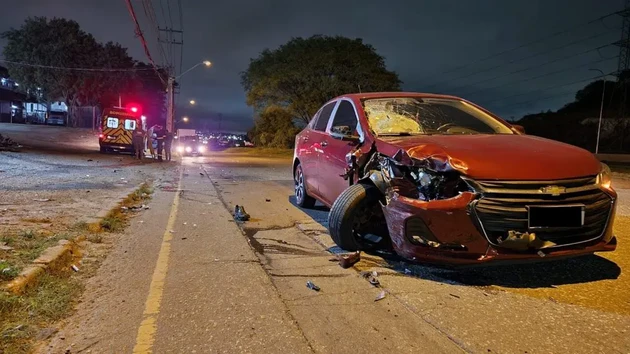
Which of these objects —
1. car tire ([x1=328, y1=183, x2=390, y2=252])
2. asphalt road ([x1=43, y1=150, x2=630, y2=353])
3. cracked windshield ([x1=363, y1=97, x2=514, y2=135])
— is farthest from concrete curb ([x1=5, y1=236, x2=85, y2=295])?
cracked windshield ([x1=363, y1=97, x2=514, y2=135])

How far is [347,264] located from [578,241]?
1.93 m

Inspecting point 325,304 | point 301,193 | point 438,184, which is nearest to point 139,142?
point 301,193

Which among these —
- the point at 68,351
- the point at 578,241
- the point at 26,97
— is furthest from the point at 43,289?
the point at 26,97

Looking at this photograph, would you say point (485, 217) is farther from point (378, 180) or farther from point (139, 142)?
point (139, 142)

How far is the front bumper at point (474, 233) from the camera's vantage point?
11.0 feet

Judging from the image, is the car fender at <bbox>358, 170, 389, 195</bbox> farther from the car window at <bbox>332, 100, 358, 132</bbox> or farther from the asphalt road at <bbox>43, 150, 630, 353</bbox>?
the car window at <bbox>332, 100, 358, 132</bbox>

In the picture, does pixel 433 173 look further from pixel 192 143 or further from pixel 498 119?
pixel 192 143

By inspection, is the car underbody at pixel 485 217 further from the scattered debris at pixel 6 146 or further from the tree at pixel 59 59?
the tree at pixel 59 59

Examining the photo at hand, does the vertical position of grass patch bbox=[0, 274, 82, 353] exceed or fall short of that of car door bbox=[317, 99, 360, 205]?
it falls short

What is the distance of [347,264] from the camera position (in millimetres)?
4238

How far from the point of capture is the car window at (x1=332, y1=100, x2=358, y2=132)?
5405 millimetres

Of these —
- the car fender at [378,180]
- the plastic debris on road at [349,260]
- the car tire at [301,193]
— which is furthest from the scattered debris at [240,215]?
the car fender at [378,180]

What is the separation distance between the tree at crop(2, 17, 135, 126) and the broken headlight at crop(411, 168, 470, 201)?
50574mm

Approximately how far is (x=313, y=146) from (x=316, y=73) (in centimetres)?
3095
